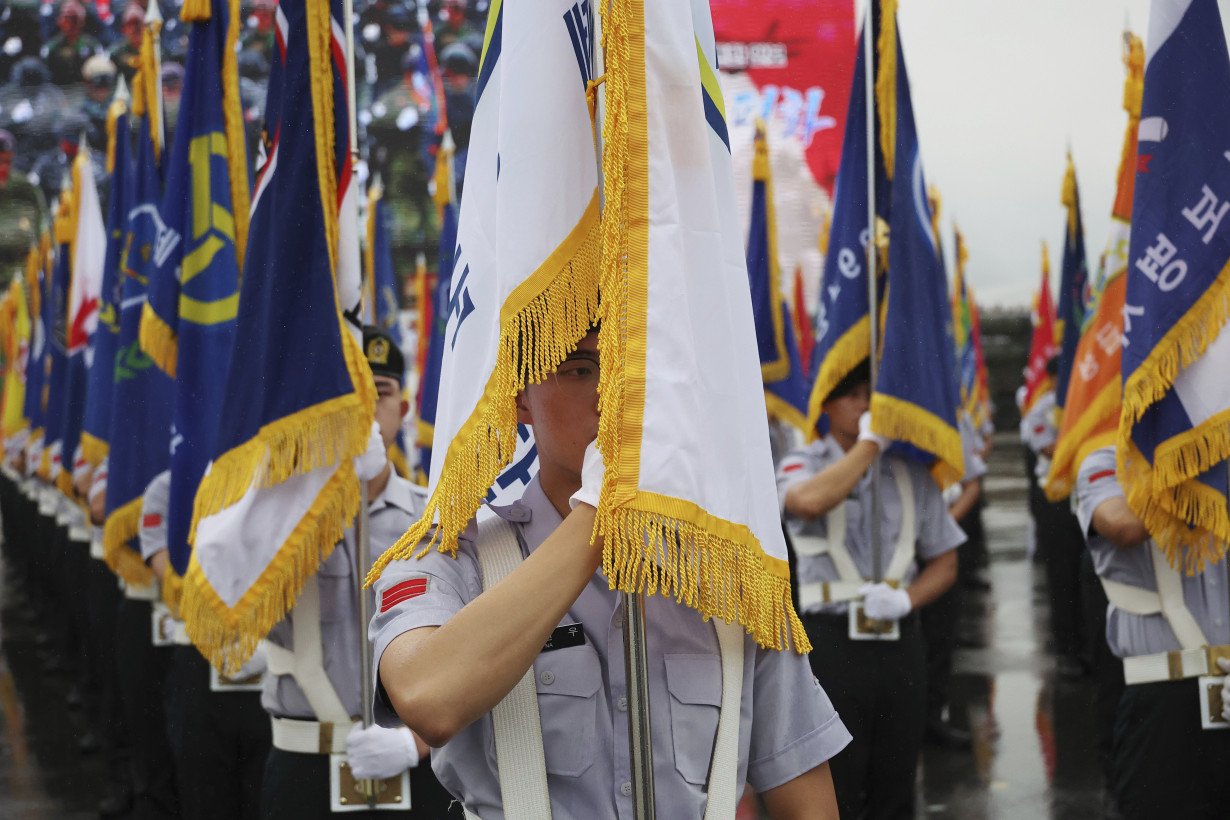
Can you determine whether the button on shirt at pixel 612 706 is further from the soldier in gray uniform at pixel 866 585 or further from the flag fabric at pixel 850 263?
the flag fabric at pixel 850 263

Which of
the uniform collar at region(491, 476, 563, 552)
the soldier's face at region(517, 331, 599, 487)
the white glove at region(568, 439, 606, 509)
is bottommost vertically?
the uniform collar at region(491, 476, 563, 552)

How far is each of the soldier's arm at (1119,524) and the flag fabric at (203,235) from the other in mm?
2577

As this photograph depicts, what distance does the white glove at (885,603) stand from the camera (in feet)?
14.6

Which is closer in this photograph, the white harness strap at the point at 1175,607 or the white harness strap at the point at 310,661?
the white harness strap at the point at 310,661

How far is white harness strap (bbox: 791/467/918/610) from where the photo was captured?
4684mm

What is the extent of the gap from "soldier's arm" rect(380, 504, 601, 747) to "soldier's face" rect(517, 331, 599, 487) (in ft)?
0.77

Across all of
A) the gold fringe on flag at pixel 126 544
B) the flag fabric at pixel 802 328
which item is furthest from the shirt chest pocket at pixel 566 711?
the flag fabric at pixel 802 328

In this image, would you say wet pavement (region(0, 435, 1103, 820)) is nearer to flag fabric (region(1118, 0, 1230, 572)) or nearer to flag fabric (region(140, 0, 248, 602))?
flag fabric (region(1118, 0, 1230, 572))

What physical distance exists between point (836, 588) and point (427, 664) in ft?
10.9

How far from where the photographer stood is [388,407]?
3.87m

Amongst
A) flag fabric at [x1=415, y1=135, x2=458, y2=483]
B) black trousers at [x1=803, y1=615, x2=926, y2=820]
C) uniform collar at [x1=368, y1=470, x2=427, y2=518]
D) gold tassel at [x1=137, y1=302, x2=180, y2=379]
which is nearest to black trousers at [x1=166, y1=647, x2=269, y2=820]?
uniform collar at [x1=368, y1=470, x2=427, y2=518]

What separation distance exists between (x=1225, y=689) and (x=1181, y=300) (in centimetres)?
101

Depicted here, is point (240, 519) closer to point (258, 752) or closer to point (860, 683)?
point (258, 752)

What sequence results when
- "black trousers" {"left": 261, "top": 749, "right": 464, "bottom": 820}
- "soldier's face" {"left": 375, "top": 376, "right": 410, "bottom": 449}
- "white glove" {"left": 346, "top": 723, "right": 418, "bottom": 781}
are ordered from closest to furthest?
"white glove" {"left": 346, "top": 723, "right": 418, "bottom": 781}
"black trousers" {"left": 261, "top": 749, "right": 464, "bottom": 820}
"soldier's face" {"left": 375, "top": 376, "right": 410, "bottom": 449}
